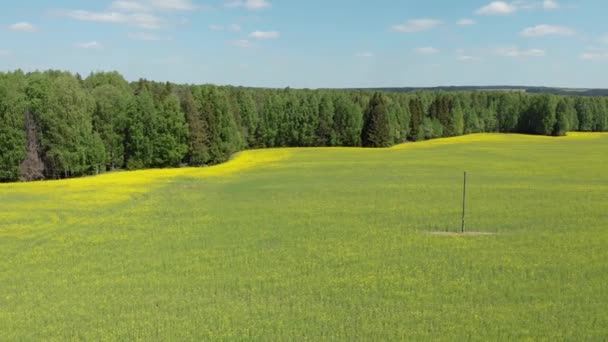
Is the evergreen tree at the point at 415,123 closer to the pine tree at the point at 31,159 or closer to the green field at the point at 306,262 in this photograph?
the green field at the point at 306,262

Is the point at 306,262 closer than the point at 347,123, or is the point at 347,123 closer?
the point at 306,262

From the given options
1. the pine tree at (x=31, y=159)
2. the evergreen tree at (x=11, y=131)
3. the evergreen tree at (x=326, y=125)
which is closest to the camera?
the evergreen tree at (x=11, y=131)

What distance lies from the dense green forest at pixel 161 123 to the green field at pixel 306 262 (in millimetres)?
15693

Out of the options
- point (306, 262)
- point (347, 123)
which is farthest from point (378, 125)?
point (306, 262)

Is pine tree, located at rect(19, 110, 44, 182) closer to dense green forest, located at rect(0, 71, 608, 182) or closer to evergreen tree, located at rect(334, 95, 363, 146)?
dense green forest, located at rect(0, 71, 608, 182)

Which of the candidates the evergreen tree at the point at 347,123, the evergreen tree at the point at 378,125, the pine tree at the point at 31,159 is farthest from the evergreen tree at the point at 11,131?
the evergreen tree at the point at 378,125

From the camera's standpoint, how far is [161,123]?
72438 mm

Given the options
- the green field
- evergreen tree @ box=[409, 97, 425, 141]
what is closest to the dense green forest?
evergreen tree @ box=[409, 97, 425, 141]

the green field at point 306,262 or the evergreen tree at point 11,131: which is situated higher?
the evergreen tree at point 11,131

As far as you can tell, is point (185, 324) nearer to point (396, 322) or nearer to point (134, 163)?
point (396, 322)

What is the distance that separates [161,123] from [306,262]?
5338 centimetres

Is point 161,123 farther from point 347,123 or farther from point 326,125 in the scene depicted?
point 347,123

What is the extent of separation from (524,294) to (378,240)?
973 cm

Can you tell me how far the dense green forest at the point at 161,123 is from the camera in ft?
204
